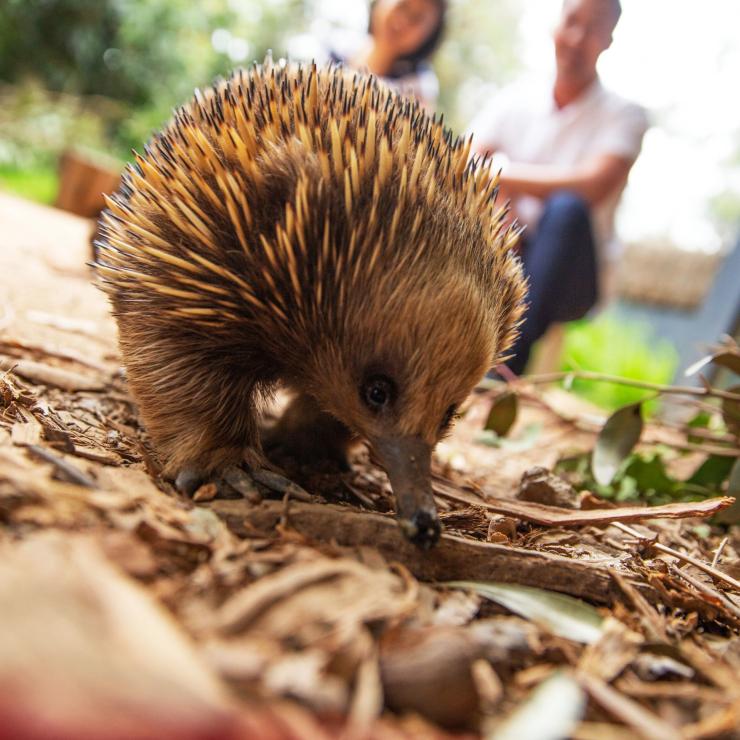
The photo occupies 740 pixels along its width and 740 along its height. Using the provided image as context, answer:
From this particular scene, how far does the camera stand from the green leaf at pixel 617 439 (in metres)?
2.49

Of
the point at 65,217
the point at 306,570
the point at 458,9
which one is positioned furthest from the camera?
the point at 458,9

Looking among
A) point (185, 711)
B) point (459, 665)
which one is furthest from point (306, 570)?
point (185, 711)

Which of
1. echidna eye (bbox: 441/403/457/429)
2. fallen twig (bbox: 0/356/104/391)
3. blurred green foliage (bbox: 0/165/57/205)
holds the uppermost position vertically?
blurred green foliage (bbox: 0/165/57/205)

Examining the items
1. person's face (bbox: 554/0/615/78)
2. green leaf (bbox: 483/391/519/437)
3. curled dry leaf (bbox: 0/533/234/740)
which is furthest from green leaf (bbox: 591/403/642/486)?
person's face (bbox: 554/0/615/78)

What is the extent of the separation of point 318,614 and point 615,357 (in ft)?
25.0

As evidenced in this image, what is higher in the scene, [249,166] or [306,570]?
[249,166]

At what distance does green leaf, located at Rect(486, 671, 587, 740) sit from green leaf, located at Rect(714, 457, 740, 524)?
1.56 m

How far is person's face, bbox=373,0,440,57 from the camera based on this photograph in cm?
464

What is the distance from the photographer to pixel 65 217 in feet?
28.3

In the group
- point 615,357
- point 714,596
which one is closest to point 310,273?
point 714,596

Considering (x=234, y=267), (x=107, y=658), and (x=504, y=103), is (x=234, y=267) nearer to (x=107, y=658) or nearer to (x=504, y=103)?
(x=107, y=658)

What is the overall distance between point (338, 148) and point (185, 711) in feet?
4.13

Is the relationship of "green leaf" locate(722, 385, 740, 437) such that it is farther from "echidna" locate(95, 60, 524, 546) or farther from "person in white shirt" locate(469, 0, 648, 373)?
"person in white shirt" locate(469, 0, 648, 373)

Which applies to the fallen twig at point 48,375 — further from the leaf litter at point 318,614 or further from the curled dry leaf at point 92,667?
the curled dry leaf at point 92,667
